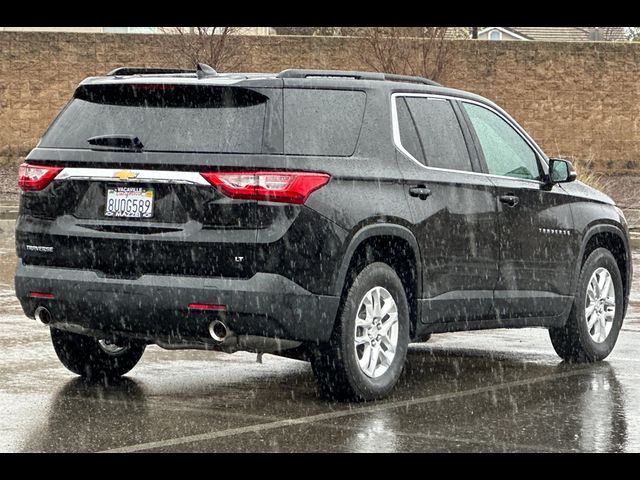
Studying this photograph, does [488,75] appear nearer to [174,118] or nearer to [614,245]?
[614,245]

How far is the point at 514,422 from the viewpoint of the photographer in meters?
8.24

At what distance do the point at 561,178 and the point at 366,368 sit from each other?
243cm

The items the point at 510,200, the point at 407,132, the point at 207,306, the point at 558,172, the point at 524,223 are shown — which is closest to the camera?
the point at 207,306

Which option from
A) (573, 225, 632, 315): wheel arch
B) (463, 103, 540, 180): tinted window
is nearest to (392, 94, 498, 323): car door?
(463, 103, 540, 180): tinted window

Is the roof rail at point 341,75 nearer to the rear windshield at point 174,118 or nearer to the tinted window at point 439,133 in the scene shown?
the tinted window at point 439,133

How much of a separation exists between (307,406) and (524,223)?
2317 mm

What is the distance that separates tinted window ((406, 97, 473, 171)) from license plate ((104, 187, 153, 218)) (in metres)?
1.89

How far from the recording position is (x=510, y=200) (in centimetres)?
1006

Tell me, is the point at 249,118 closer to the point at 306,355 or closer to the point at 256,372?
the point at 306,355

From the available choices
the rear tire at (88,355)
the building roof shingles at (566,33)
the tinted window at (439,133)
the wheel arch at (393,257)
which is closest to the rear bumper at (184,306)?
the wheel arch at (393,257)

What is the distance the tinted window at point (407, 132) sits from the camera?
9336 millimetres

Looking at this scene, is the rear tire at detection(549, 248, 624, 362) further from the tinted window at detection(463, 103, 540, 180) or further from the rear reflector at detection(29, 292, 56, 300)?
the rear reflector at detection(29, 292, 56, 300)

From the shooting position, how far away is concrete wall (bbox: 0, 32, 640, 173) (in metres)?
33.6

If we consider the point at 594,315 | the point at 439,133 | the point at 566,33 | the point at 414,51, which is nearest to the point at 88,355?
the point at 439,133
